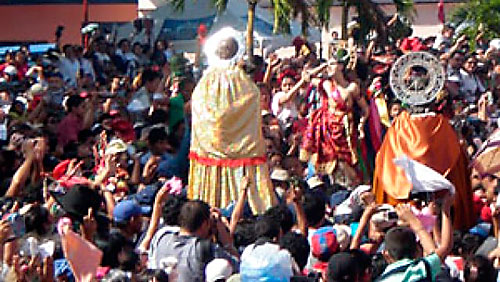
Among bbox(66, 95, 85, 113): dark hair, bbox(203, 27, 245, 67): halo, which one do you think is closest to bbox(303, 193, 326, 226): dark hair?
bbox(203, 27, 245, 67): halo

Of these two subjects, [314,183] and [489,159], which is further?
[314,183]

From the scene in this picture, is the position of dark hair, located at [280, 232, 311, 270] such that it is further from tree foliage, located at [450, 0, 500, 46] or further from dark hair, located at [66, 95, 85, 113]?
tree foliage, located at [450, 0, 500, 46]

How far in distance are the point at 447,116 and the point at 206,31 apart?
8888 millimetres

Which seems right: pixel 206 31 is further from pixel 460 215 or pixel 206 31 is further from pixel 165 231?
pixel 165 231

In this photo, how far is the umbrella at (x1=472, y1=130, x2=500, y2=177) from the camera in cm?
778

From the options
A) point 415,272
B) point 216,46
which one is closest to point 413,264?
point 415,272

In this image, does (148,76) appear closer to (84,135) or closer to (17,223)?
(84,135)

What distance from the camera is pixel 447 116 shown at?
8.69m

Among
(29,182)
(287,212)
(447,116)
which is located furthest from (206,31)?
(287,212)

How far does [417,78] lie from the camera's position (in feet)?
26.3

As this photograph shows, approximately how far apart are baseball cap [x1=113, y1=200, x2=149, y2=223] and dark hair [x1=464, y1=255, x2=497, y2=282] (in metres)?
1.79

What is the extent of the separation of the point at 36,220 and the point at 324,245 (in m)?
1.43

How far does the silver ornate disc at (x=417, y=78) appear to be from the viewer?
7.97m

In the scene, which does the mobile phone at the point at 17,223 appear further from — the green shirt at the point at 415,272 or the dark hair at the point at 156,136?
the dark hair at the point at 156,136
